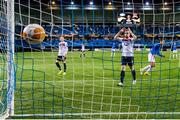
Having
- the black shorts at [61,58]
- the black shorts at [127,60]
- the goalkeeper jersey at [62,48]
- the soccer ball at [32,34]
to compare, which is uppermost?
the soccer ball at [32,34]

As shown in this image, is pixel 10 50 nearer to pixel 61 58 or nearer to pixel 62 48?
pixel 62 48

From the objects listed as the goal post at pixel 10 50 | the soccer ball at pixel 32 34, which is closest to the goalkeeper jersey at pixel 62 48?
the goal post at pixel 10 50

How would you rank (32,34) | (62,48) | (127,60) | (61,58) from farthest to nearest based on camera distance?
1. (61,58)
2. (62,48)
3. (127,60)
4. (32,34)

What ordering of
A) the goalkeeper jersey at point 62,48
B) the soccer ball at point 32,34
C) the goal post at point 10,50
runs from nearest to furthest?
the soccer ball at point 32,34 < the goal post at point 10,50 < the goalkeeper jersey at point 62,48

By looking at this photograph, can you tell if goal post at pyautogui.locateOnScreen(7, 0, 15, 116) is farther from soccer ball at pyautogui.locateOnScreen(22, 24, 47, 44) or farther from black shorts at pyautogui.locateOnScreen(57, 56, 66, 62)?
black shorts at pyautogui.locateOnScreen(57, 56, 66, 62)

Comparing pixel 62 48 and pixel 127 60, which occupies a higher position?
pixel 62 48

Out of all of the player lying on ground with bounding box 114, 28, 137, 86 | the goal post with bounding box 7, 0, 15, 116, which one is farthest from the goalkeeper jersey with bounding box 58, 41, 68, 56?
the goal post with bounding box 7, 0, 15, 116

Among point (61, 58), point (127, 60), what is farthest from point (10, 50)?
point (61, 58)

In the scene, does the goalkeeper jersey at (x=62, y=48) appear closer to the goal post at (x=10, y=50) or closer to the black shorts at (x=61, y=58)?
the black shorts at (x=61, y=58)

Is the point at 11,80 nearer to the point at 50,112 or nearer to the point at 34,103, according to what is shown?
the point at 50,112

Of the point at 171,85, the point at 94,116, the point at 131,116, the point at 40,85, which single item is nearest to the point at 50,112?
the point at 94,116

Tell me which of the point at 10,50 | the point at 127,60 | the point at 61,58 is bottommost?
the point at 61,58

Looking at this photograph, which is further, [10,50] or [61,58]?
[61,58]

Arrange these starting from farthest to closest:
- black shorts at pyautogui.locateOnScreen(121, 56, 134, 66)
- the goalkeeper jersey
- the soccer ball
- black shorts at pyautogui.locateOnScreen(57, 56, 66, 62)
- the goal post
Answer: the goalkeeper jersey → black shorts at pyautogui.locateOnScreen(57, 56, 66, 62) → black shorts at pyautogui.locateOnScreen(121, 56, 134, 66) → the goal post → the soccer ball
